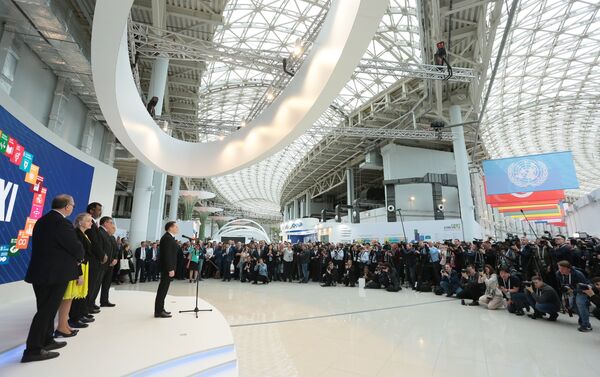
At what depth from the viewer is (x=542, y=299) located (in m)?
4.89

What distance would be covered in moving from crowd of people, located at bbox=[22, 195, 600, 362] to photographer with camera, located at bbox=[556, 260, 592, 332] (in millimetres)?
14

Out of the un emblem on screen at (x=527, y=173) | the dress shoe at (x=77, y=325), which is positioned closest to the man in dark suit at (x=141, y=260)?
the dress shoe at (x=77, y=325)

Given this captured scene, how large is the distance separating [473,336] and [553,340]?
99 centimetres

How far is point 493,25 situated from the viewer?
10016 millimetres

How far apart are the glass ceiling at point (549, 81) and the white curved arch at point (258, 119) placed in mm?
12686

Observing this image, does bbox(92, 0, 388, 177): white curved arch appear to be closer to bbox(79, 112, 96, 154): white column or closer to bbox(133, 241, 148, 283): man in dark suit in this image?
bbox(133, 241, 148, 283): man in dark suit

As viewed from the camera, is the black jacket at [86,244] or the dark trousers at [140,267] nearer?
the black jacket at [86,244]

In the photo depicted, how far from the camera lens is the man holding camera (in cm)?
477

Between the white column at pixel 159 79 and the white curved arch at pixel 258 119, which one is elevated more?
the white column at pixel 159 79

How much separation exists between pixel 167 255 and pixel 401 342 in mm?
3199

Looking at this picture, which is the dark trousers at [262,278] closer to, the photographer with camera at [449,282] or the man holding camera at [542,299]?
the photographer with camera at [449,282]

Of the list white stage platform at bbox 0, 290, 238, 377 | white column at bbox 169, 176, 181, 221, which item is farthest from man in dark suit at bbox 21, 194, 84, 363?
white column at bbox 169, 176, 181, 221

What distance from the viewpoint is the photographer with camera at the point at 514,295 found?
207 inches

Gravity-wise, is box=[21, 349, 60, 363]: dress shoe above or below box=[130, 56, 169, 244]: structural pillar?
below
